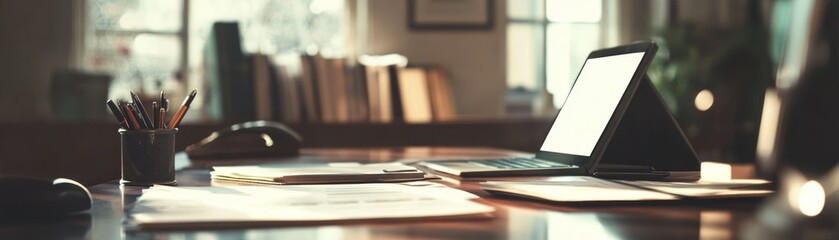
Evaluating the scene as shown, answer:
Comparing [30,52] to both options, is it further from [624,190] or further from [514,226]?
[514,226]

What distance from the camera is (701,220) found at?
2.43ft

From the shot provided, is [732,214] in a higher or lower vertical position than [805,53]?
lower

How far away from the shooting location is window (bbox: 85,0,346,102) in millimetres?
3434

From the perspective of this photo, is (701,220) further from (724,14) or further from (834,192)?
(724,14)

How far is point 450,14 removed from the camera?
11.9 ft

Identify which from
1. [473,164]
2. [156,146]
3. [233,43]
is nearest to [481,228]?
[156,146]

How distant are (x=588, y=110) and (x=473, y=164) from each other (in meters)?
0.18

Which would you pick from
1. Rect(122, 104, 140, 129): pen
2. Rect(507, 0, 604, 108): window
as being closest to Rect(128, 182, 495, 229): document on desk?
Rect(122, 104, 140, 129): pen

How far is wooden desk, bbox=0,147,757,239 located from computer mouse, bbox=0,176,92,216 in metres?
0.01

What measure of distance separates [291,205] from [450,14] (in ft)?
9.38

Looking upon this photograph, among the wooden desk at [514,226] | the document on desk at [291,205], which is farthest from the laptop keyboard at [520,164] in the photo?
the wooden desk at [514,226]

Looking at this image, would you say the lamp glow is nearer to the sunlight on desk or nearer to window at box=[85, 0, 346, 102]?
the sunlight on desk

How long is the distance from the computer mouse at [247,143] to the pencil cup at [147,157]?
61 cm

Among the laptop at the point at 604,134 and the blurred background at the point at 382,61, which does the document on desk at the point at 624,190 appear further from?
the blurred background at the point at 382,61
